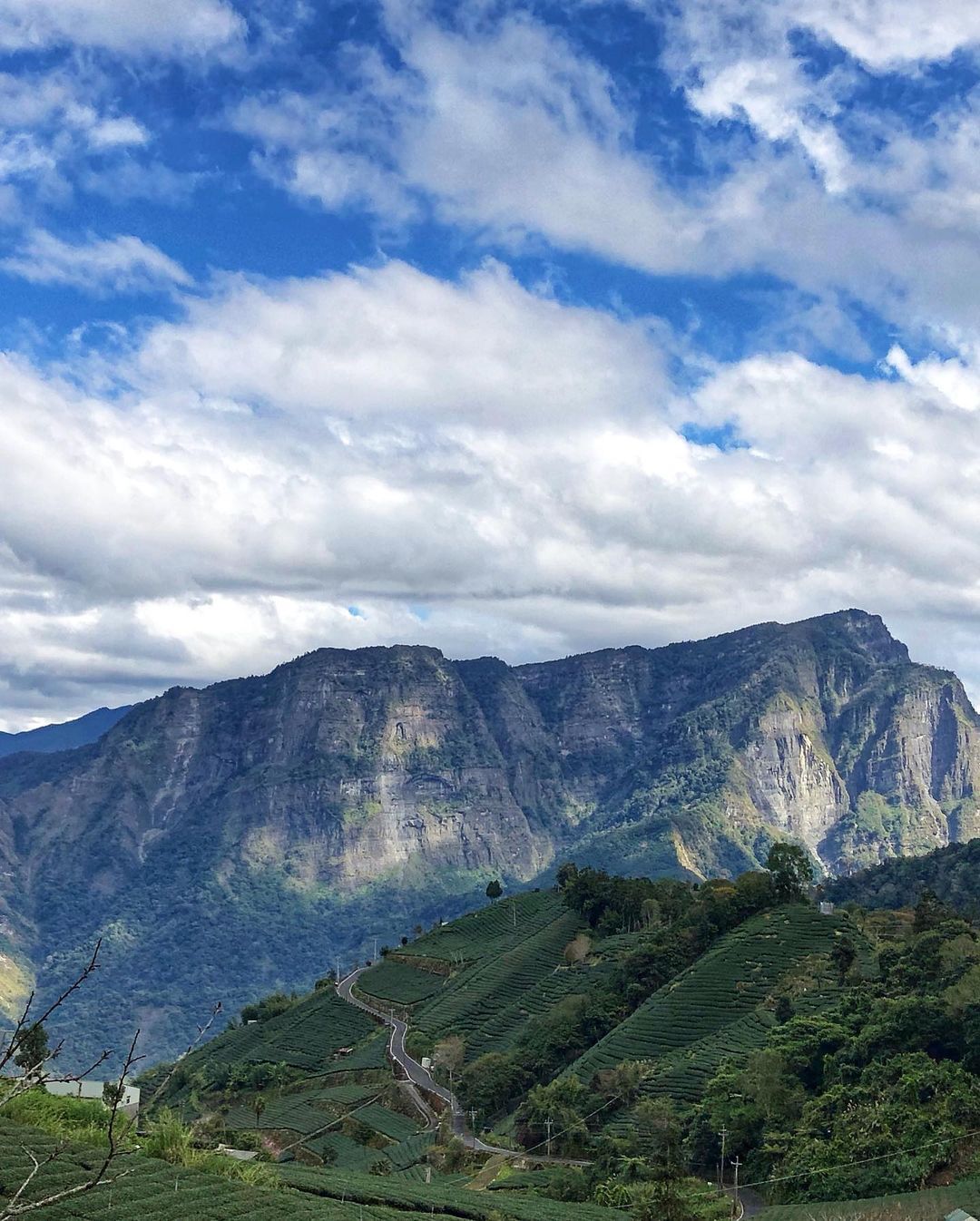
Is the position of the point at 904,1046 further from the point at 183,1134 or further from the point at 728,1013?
the point at 183,1134

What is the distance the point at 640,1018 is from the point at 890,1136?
3790 cm

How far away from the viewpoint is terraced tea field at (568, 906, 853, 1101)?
79188mm

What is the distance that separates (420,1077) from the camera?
103500 mm

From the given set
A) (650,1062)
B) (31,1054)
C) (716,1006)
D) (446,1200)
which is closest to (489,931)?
(716,1006)

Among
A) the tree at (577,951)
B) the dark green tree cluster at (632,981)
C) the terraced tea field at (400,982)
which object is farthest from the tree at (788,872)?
the terraced tea field at (400,982)

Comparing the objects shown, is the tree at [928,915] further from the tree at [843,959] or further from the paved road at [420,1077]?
the paved road at [420,1077]

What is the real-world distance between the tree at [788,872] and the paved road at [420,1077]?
1352 inches

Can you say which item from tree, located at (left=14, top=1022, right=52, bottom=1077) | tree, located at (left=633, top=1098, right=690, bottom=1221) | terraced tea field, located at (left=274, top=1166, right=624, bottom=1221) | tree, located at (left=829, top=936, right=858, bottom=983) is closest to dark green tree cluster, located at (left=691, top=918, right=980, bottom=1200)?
tree, located at (left=633, top=1098, right=690, bottom=1221)

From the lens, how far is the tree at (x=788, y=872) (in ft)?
357

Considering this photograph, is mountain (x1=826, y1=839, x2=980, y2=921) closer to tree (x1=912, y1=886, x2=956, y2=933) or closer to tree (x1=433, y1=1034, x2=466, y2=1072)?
tree (x1=912, y1=886, x2=956, y2=933)

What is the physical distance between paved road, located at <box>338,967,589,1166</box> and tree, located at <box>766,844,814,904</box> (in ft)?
113

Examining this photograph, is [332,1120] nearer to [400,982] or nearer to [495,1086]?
[495,1086]

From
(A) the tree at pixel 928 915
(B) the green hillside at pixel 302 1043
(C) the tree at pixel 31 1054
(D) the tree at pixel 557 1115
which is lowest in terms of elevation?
(B) the green hillside at pixel 302 1043

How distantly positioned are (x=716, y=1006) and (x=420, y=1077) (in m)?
28.7
